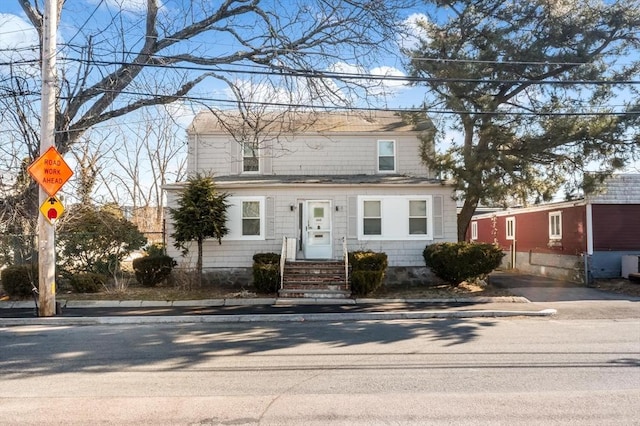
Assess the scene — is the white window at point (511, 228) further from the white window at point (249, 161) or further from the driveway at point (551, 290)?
the white window at point (249, 161)

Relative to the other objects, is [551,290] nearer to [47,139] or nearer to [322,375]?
[322,375]

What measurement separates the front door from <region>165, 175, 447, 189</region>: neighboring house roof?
0.85 metres

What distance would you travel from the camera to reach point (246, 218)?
51.3 ft

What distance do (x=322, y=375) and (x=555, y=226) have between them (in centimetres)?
1650

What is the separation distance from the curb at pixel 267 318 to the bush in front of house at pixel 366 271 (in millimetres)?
2670

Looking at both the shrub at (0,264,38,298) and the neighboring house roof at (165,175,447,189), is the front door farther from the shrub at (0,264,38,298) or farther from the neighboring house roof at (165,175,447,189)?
Result: the shrub at (0,264,38,298)

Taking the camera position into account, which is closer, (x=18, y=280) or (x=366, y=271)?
(x=18, y=280)

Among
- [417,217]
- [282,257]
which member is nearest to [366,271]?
[282,257]

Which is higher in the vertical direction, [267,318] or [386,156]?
[386,156]

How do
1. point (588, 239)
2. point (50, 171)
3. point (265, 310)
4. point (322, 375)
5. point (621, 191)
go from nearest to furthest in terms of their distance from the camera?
point (322, 375) < point (50, 171) < point (265, 310) < point (588, 239) < point (621, 191)

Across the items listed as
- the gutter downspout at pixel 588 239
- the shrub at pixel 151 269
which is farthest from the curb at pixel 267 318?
the gutter downspout at pixel 588 239

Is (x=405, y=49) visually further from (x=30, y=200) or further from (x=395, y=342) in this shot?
(x=30, y=200)

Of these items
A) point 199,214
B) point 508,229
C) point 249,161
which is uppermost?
point 249,161

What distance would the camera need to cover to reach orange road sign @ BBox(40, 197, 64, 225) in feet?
33.0
